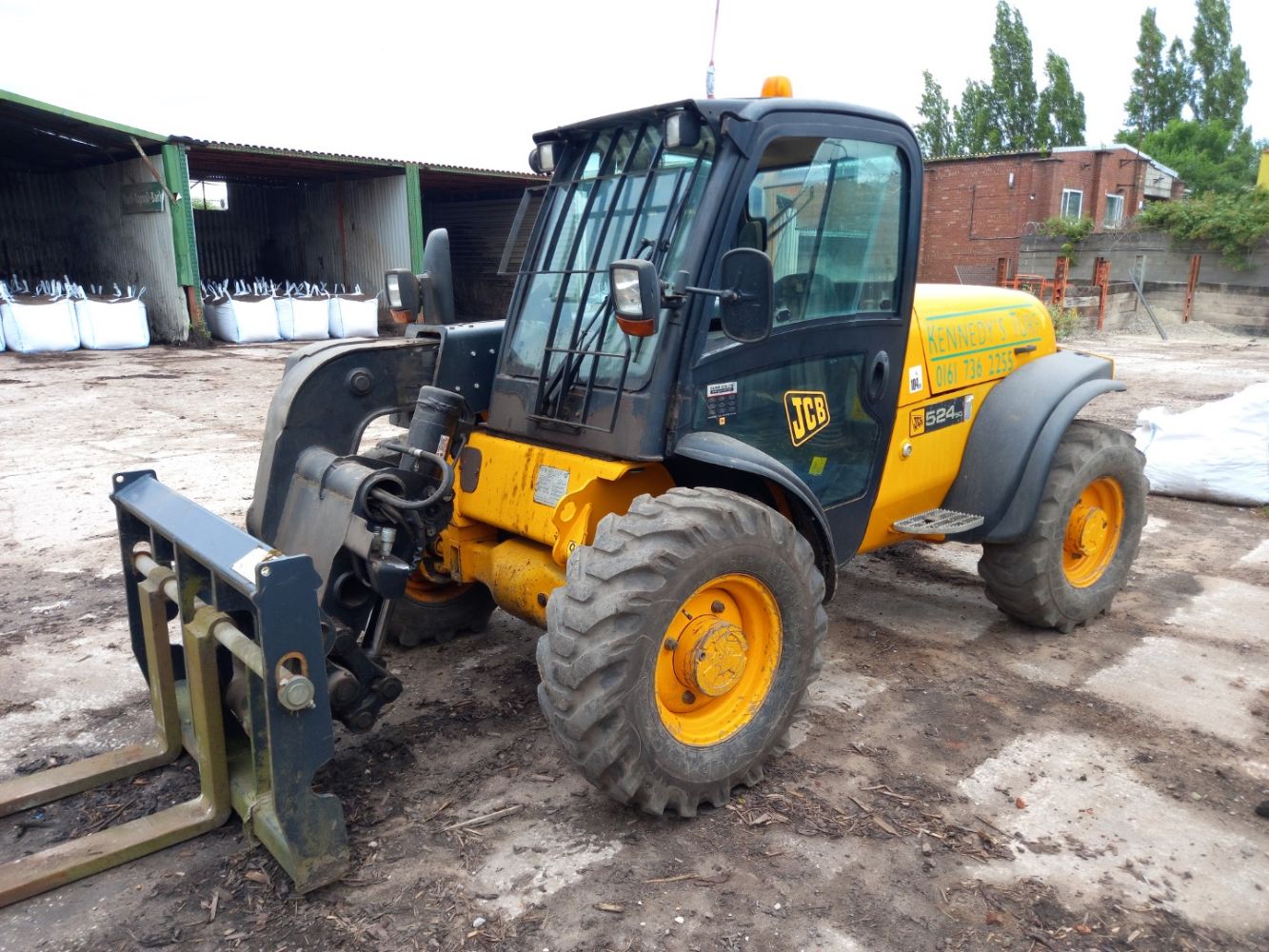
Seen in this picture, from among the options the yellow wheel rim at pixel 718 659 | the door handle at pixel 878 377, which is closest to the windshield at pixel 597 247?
the yellow wheel rim at pixel 718 659

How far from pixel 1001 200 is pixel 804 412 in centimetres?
2721

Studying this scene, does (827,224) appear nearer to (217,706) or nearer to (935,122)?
(217,706)

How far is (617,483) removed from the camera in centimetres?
349

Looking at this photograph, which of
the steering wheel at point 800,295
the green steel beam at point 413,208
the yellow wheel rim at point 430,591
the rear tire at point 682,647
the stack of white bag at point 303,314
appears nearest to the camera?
the rear tire at point 682,647

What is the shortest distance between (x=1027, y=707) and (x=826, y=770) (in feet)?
3.41

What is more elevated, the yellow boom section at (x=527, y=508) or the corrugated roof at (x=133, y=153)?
the corrugated roof at (x=133, y=153)

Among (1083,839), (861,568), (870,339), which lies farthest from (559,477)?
(861,568)

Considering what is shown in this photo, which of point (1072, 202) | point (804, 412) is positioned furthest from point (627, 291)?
point (1072, 202)

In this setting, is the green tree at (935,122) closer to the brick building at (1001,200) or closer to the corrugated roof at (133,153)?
the brick building at (1001,200)

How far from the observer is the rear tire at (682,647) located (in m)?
2.83

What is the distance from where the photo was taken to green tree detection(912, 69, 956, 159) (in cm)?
5225

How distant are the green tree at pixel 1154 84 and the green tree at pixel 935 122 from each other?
890 centimetres

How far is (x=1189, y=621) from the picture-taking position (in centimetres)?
495

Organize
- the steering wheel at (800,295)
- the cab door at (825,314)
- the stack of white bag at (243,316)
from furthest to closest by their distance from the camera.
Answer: the stack of white bag at (243,316)
the steering wheel at (800,295)
the cab door at (825,314)
